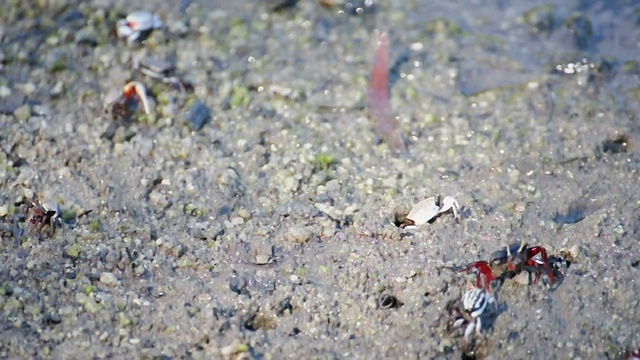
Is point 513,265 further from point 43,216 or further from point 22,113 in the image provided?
point 22,113

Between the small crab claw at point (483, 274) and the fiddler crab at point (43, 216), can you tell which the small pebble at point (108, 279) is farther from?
the small crab claw at point (483, 274)

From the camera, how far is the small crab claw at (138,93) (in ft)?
13.4

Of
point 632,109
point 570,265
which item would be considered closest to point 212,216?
point 570,265

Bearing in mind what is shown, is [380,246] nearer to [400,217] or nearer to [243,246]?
[400,217]

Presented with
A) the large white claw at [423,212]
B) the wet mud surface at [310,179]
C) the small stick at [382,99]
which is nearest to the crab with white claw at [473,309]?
the wet mud surface at [310,179]

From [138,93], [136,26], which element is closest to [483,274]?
[138,93]

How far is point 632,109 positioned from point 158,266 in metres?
2.59

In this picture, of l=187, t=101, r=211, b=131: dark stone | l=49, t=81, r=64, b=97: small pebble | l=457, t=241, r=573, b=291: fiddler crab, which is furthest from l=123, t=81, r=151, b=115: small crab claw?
l=457, t=241, r=573, b=291: fiddler crab

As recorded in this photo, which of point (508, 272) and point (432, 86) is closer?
point (508, 272)

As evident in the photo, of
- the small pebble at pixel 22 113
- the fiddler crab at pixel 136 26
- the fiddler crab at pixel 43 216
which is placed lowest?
the fiddler crab at pixel 43 216

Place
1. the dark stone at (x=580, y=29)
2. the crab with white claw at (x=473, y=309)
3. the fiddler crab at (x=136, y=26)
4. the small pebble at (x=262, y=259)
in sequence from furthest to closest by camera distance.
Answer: the dark stone at (x=580, y=29)
the fiddler crab at (x=136, y=26)
the small pebble at (x=262, y=259)
the crab with white claw at (x=473, y=309)

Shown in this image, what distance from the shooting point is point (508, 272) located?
128 inches

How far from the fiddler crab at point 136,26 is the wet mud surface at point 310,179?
2.3 inches

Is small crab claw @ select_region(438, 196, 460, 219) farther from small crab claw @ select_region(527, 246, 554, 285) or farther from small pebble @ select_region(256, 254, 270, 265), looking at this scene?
small pebble @ select_region(256, 254, 270, 265)
